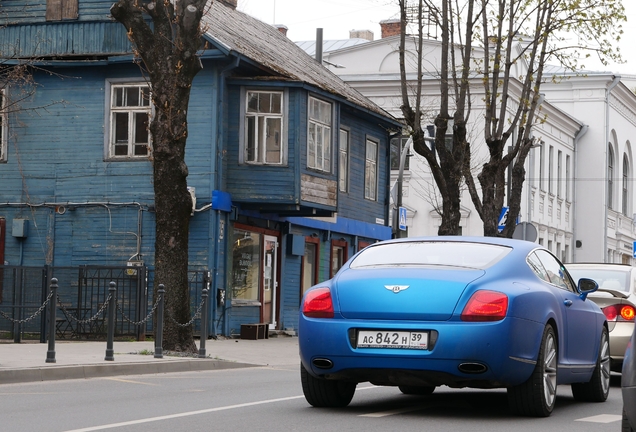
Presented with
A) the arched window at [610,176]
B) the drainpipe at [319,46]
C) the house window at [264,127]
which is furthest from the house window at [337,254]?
the arched window at [610,176]

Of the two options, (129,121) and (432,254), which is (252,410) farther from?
(129,121)

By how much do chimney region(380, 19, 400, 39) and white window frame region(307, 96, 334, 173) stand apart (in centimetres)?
2250

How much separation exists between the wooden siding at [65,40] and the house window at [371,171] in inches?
375

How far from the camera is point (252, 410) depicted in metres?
9.84

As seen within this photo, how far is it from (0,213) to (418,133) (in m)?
9.58

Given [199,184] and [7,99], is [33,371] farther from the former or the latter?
[7,99]

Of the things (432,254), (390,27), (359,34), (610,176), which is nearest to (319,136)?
(432,254)

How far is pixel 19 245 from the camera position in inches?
1045

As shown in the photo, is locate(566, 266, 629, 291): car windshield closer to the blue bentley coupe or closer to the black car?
the blue bentley coupe

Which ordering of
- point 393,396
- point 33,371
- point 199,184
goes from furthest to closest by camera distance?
point 199,184
point 33,371
point 393,396

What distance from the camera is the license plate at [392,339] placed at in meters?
8.83

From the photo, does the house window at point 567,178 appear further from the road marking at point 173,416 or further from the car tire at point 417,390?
the road marking at point 173,416

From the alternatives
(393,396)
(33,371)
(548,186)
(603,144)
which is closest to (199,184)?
(33,371)

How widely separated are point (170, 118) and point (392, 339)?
29.2 feet
